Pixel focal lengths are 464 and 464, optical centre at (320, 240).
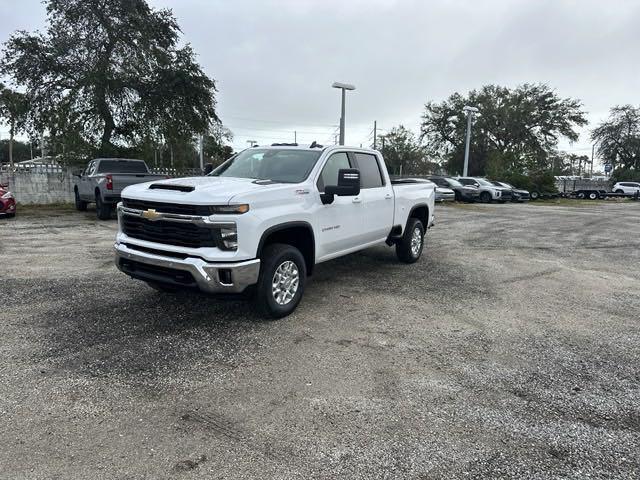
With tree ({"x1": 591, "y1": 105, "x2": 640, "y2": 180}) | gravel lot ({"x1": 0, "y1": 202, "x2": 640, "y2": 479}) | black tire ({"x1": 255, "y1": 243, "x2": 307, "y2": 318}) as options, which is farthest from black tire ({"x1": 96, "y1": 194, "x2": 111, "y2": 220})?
tree ({"x1": 591, "y1": 105, "x2": 640, "y2": 180})

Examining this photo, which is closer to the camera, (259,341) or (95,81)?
(259,341)

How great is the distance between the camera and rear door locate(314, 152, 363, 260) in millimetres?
5386

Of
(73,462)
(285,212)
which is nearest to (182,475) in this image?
(73,462)

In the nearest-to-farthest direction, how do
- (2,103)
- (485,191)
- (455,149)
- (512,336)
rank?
1. (512,336)
2. (2,103)
3. (485,191)
4. (455,149)

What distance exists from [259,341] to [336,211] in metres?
1.94

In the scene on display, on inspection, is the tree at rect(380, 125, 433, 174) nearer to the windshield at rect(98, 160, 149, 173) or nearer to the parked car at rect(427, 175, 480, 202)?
the parked car at rect(427, 175, 480, 202)

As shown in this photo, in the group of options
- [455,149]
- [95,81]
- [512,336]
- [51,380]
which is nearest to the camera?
[51,380]

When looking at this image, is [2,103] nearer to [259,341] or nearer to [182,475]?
[259,341]

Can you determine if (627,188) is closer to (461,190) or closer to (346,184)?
(461,190)

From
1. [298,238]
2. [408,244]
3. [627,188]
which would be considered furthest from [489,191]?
[298,238]

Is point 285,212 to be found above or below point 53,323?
above

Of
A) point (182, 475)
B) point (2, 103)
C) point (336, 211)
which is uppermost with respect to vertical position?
point (2, 103)

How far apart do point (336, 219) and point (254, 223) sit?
4.78 feet

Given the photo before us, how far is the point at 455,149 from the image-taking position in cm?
4912
